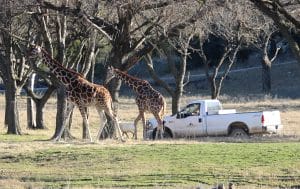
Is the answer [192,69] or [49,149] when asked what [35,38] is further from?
[192,69]

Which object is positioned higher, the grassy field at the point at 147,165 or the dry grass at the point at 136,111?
the dry grass at the point at 136,111

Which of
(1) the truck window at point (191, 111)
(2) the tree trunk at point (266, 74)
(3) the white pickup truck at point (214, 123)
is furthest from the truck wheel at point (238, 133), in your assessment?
(2) the tree trunk at point (266, 74)

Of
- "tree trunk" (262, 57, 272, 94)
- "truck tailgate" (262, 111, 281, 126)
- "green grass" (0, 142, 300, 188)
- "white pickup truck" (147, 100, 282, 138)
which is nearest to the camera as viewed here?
"green grass" (0, 142, 300, 188)

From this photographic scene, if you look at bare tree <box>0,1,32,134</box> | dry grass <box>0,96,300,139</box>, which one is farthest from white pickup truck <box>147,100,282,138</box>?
dry grass <box>0,96,300,139</box>

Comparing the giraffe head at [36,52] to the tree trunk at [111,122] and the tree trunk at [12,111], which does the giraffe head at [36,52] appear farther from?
the tree trunk at [12,111]

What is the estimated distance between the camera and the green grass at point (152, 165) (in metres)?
16.6

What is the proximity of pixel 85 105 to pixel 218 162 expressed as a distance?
6.64 meters

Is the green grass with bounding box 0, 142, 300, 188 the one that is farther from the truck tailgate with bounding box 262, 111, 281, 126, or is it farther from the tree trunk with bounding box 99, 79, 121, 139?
the truck tailgate with bounding box 262, 111, 281, 126

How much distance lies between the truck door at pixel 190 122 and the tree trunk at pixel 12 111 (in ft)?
28.6

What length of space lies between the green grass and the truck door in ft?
25.2

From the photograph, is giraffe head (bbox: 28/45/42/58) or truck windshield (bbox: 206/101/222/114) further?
truck windshield (bbox: 206/101/222/114)

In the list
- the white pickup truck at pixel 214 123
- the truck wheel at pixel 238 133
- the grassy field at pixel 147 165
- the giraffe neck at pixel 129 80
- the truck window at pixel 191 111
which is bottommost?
the grassy field at pixel 147 165

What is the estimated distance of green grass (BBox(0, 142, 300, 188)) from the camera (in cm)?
1658

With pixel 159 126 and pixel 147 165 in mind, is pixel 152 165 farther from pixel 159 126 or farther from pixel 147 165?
pixel 159 126
